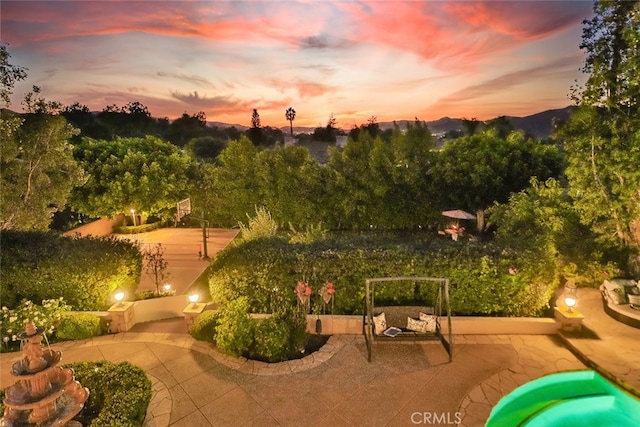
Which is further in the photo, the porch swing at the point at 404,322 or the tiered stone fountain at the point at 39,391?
the porch swing at the point at 404,322

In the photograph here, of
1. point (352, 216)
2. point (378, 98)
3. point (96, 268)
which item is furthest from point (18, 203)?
point (378, 98)

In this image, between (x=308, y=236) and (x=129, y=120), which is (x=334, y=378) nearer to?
(x=308, y=236)

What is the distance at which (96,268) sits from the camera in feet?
28.2

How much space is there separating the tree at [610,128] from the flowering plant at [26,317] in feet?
45.9

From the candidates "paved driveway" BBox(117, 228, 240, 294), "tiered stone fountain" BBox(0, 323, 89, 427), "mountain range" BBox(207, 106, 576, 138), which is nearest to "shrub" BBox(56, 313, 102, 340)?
"paved driveway" BBox(117, 228, 240, 294)

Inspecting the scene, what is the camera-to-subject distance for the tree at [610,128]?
324 inches

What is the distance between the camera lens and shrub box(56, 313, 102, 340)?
25.2 ft

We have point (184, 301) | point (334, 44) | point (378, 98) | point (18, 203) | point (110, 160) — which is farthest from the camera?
point (378, 98)

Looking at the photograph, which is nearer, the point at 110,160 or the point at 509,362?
the point at 509,362

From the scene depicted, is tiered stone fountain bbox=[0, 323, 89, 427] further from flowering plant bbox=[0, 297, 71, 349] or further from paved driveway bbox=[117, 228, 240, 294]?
paved driveway bbox=[117, 228, 240, 294]

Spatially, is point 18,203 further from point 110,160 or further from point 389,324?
point 389,324

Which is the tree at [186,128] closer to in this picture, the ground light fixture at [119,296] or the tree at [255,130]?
the tree at [255,130]

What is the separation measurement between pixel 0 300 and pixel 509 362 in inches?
463

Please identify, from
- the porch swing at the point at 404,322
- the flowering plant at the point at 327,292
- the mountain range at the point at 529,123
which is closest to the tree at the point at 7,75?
the flowering plant at the point at 327,292
